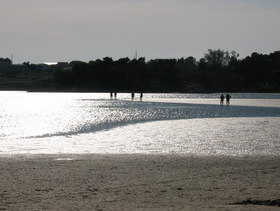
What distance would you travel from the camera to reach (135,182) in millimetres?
17266

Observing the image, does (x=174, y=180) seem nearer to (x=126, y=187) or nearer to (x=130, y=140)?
(x=126, y=187)

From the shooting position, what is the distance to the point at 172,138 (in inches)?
1251

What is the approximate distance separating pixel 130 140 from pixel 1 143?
260 inches

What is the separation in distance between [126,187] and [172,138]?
15531 millimetres

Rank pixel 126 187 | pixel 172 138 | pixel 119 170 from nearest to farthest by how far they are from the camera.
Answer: pixel 126 187, pixel 119 170, pixel 172 138

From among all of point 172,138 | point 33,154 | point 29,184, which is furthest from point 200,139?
point 29,184

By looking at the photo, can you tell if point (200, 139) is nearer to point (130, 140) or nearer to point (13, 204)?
point (130, 140)

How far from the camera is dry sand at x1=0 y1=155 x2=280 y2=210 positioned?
14.1 m

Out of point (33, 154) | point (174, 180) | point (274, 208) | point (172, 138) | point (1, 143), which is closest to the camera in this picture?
point (274, 208)

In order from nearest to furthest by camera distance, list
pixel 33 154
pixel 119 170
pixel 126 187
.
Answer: pixel 126 187
pixel 119 170
pixel 33 154

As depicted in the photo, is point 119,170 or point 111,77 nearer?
point 119,170

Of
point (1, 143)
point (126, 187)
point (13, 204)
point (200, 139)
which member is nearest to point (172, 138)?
point (200, 139)

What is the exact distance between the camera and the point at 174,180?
58.0 feet

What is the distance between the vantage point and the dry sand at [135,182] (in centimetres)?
1413
